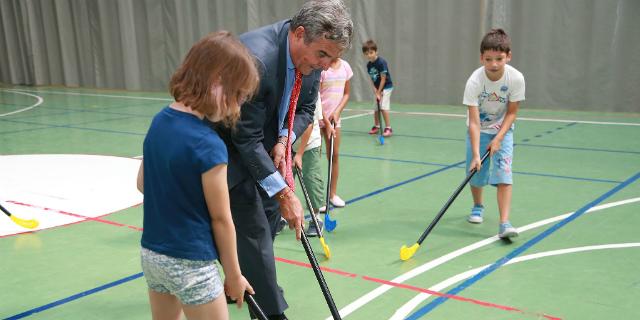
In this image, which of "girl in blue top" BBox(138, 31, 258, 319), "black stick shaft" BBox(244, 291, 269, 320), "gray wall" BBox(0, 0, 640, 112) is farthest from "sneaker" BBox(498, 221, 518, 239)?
"gray wall" BBox(0, 0, 640, 112)

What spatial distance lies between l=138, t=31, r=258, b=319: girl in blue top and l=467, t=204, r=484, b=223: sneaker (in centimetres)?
269

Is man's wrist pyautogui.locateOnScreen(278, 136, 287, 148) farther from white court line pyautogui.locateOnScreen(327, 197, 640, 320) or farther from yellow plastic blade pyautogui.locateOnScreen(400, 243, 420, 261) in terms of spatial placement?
yellow plastic blade pyautogui.locateOnScreen(400, 243, 420, 261)

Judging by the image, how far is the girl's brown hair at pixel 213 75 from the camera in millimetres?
1545

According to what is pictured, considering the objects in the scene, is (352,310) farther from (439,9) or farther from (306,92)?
(439,9)

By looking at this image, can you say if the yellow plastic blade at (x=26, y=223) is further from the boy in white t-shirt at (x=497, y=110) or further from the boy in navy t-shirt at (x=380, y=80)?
the boy in navy t-shirt at (x=380, y=80)

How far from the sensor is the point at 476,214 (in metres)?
4.10

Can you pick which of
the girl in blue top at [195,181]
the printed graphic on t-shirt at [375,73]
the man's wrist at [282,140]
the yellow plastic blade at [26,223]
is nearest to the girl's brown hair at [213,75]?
the girl in blue top at [195,181]

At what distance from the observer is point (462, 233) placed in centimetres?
388

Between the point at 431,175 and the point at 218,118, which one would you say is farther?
the point at 431,175

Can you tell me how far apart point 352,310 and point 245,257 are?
27.8 inches

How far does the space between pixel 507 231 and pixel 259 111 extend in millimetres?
2097

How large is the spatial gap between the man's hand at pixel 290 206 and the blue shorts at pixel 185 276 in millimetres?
526

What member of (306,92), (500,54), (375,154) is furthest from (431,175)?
(306,92)

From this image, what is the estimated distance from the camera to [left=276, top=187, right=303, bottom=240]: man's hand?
2.16m
